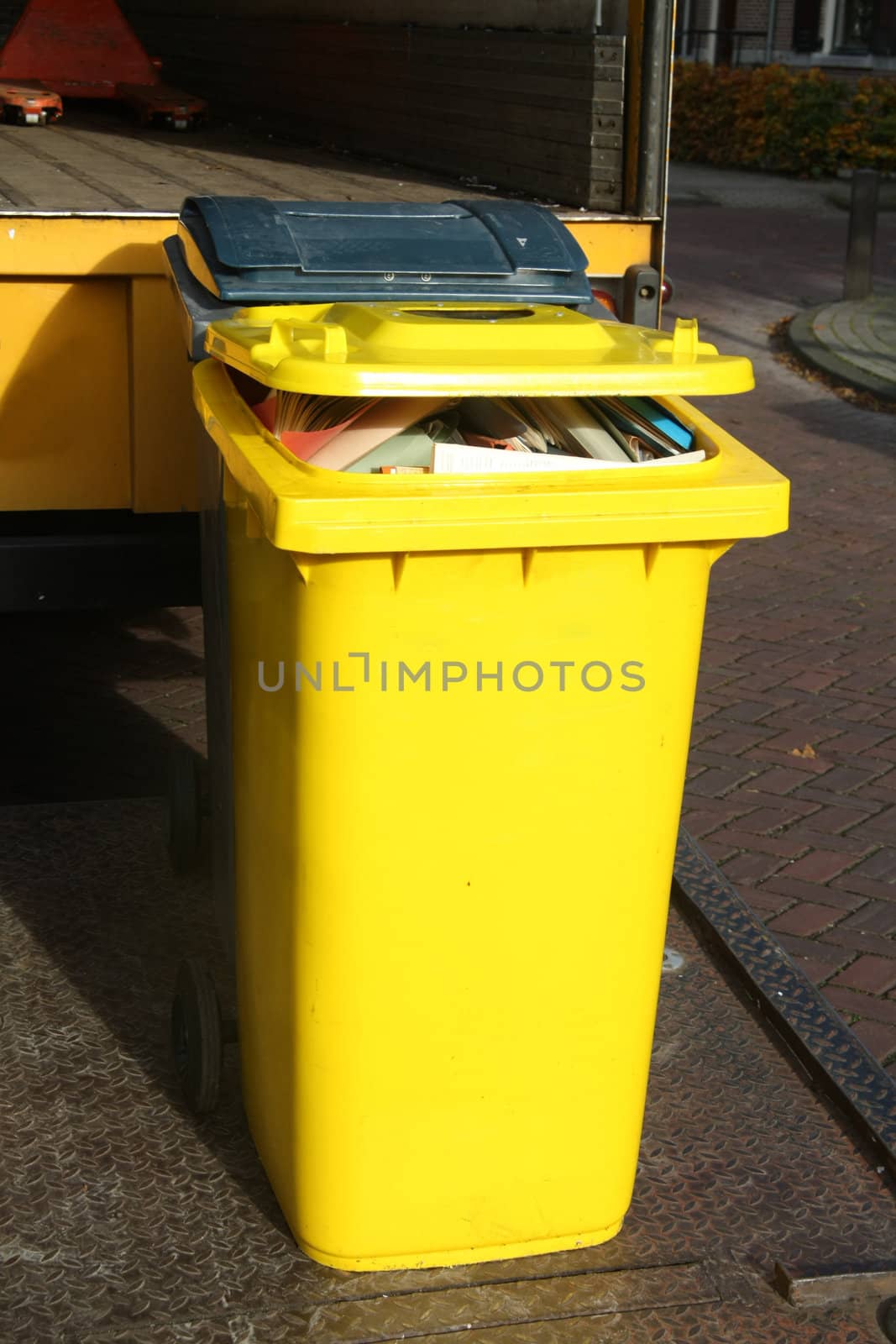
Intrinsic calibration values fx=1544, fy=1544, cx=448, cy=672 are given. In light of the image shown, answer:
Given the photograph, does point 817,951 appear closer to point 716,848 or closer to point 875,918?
point 875,918

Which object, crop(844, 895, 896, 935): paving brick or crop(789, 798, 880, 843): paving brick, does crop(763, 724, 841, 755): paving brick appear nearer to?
crop(789, 798, 880, 843): paving brick

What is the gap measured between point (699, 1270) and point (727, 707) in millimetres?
2693

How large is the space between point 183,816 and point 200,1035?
0.93 m

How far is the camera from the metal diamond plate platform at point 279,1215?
240cm

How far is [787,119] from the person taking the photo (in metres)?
22.1

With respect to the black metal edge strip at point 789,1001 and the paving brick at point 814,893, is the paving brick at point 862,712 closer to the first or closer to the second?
the paving brick at point 814,893

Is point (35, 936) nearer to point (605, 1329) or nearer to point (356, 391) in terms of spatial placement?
point (605, 1329)

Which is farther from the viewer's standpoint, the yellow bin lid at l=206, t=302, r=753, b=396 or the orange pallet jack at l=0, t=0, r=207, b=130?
the orange pallet jack at l=0, t=0, r=207, b=130

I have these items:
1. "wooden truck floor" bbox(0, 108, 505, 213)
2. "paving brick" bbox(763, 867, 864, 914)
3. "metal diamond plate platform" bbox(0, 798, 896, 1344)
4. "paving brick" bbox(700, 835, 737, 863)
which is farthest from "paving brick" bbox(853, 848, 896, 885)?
"wooden truck floor" bbox(0, 108, 505, 213)

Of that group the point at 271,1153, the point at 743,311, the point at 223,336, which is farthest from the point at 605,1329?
the point at 743,311

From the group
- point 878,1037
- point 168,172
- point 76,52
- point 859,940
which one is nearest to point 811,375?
point 76,52

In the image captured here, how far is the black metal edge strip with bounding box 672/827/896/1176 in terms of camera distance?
→ 9.54 feet

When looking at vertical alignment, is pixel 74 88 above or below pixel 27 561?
above

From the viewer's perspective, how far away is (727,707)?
503cm
